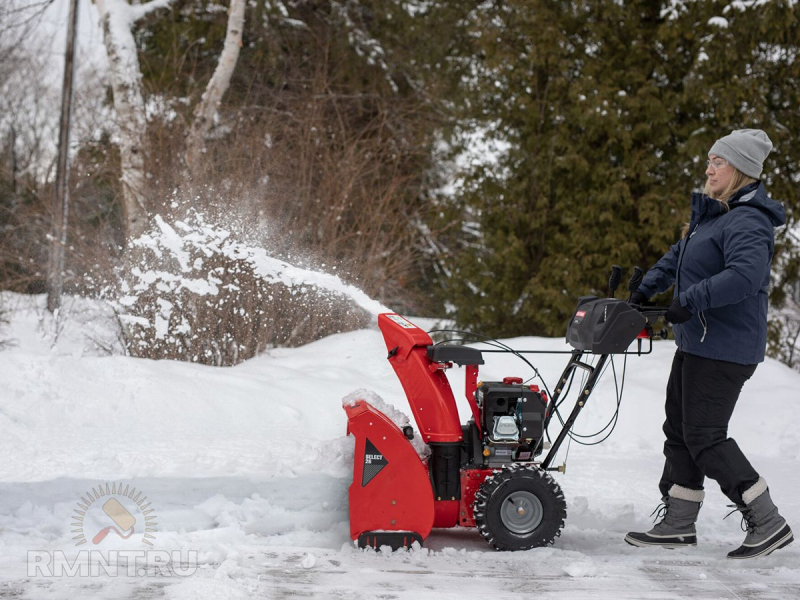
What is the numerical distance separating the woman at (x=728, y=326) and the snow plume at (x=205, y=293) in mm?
3334

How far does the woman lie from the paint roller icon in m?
2.24

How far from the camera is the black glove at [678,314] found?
3.21m

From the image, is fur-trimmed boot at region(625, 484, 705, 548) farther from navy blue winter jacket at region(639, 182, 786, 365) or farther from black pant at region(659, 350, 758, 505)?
navy blue winter jacket at region(639, 182, 786, 365)

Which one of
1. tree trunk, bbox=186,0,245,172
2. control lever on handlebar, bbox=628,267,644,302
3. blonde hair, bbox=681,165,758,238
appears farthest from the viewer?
tree trunk, bbox=186,0,245,172

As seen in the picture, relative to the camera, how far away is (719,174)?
3.44 metres

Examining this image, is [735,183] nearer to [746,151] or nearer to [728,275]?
[746,151]

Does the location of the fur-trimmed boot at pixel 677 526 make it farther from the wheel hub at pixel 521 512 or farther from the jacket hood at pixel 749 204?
the jacket hood at pixel 749 204

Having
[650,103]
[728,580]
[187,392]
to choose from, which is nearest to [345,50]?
[650,103]

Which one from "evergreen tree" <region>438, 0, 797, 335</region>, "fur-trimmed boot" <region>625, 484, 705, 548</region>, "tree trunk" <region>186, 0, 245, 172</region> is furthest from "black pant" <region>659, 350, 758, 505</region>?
"evergreen tree" <region>438, 0, 797, 335</region>

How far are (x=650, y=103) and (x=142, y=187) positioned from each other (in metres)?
5.93

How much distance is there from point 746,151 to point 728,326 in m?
0.75

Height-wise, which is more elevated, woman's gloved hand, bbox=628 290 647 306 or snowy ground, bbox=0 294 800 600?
woman's gloved hand, bbox=628 290 647 306

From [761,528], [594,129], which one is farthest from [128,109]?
[761,528]

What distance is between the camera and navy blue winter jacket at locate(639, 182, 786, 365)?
317 cm
